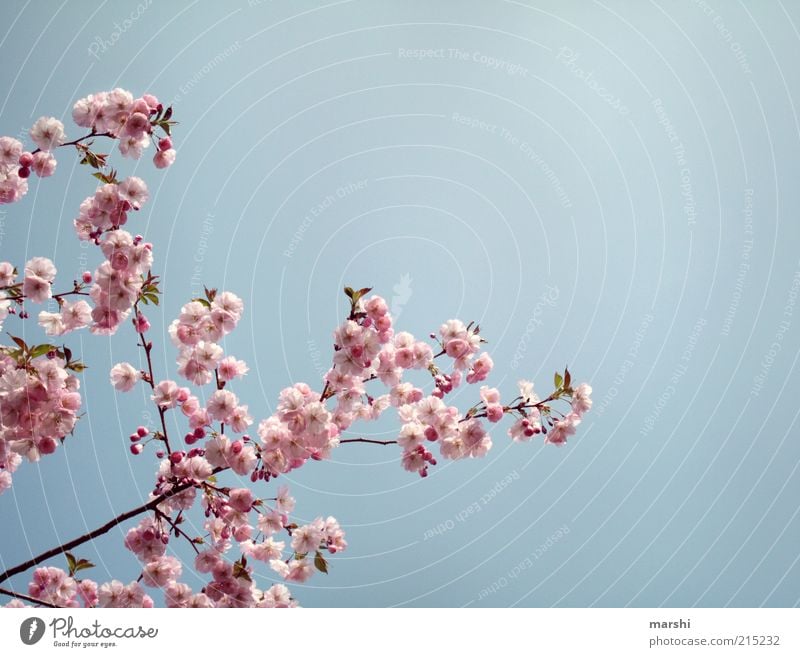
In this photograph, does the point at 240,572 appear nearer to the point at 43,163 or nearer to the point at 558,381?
the point at 558,381

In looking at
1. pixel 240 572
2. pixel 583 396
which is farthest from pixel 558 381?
pixel 240 572

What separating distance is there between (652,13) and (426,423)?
3.38 metres

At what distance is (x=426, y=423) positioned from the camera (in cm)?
323

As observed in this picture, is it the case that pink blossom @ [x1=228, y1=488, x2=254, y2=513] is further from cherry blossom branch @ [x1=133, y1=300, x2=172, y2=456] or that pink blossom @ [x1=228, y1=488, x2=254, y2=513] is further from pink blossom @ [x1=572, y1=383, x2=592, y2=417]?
pink blossom @ [x1=572, y1=383, x2=592, y2=417]

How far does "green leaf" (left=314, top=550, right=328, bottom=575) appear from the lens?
2975mm

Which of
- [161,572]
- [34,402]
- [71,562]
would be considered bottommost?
[161,572]

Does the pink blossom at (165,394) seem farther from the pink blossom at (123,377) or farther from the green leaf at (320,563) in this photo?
the green leaf at (320,563)

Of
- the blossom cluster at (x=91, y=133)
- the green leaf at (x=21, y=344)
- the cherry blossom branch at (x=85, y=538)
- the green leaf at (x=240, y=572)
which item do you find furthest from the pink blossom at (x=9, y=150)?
the green leaf at (x=240, y=572)
